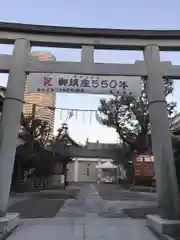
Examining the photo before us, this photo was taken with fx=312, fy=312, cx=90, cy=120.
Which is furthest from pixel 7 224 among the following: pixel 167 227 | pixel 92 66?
pixel 92 66

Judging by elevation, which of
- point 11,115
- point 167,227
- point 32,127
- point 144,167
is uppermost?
point 32,127

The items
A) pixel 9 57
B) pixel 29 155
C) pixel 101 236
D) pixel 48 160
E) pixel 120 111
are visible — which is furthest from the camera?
pixel 120 111

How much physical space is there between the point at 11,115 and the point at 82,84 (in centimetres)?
206

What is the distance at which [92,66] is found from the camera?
8.45 m

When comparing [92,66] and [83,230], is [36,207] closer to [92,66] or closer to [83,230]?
[83,230]

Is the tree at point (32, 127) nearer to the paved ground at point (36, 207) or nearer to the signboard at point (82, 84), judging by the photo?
the paved ground at point (36, 207)

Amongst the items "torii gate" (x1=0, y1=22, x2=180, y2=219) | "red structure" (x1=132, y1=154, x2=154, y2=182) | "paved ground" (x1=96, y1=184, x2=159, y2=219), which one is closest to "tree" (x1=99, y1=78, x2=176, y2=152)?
"red structure" (x1=132, y1=154, x2=154, y2=182)

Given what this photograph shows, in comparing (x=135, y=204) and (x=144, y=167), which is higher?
(x=144, y=167)

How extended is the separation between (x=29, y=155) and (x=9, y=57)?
13.3m

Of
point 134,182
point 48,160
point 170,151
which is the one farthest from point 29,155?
point 170,151

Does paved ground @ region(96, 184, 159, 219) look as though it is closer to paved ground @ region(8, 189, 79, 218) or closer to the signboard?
paved ground @ region(8, 189, 79, 218)

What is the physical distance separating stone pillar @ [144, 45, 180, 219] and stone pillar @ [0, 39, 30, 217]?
3374mm

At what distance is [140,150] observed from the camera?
29500 mm

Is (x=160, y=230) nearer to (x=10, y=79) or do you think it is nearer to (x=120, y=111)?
(x=10, y=79)
